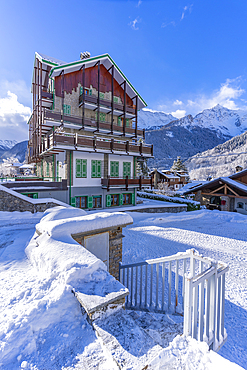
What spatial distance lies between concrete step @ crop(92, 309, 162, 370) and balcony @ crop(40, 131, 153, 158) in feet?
51.2

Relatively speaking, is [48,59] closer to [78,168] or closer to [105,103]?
[105,103]

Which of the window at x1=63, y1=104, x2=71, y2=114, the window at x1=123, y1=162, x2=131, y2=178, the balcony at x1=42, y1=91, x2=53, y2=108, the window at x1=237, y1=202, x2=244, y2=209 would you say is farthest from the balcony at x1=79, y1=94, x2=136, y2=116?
the window at x1=237, y1=202, x2=244, y2=209

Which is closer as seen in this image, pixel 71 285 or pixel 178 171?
pixel 71 285

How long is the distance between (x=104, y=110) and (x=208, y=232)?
17.4 m

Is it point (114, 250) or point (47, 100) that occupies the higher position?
point (47, 100)

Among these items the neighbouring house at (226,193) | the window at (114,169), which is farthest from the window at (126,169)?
the neighbouring house at (226,193)

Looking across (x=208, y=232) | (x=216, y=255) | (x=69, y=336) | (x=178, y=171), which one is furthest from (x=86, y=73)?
(x=178, y=171)

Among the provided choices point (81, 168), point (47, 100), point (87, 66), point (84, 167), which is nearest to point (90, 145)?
point (84, 167)

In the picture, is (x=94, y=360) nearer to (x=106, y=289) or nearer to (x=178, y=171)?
(x=106, y=289)

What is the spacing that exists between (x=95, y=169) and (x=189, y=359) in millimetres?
18454

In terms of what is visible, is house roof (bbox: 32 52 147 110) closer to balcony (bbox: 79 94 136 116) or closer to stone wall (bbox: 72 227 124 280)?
balcony (bbox: 79 94 136 116)

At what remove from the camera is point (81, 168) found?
61.0 feet

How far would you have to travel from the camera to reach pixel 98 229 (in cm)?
508

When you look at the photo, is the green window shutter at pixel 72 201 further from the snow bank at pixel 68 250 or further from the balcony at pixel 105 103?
the snow bank at pixel 68 250
